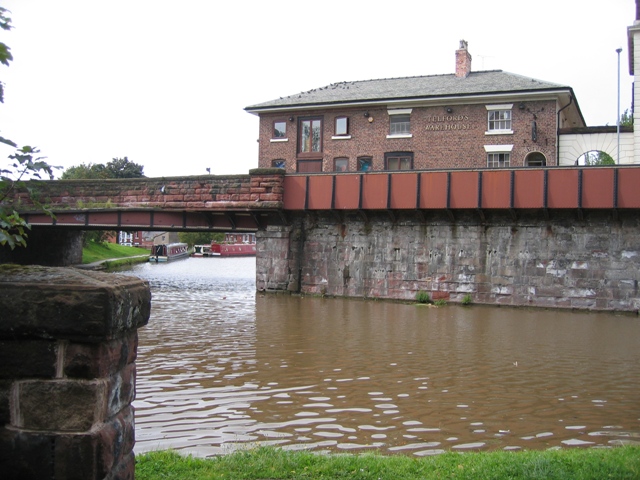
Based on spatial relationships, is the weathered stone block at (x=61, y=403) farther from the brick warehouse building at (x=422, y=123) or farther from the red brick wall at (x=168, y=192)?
the brick warehouse building at (x=422, y=123)

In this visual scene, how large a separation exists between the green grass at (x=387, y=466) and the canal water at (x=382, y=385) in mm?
971

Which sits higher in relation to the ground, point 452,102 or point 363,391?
point 452,102

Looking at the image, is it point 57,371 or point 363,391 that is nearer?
point 57,371

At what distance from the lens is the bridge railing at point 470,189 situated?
22.7m

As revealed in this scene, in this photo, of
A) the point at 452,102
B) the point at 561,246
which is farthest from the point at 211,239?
the point at 561,246

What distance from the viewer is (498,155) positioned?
32562 millimetres

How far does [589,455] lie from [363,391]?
13.5 ft

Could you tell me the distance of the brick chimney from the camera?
35869 mm

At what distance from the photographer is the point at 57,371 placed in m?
3.53

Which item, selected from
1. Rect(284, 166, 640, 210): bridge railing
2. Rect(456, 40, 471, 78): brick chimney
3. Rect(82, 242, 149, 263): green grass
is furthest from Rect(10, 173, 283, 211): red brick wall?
Rect(82, 242, 149, 263): green grass

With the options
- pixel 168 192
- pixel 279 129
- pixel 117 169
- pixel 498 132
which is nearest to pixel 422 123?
pixel 498 132

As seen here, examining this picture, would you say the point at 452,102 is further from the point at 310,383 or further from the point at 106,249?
the point at 106,249

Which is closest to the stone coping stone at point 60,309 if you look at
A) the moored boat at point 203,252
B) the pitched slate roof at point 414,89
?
the pitched slate roof at point 414,89

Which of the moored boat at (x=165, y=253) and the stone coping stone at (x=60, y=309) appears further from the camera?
the moored boat at (x=165, y=253)
